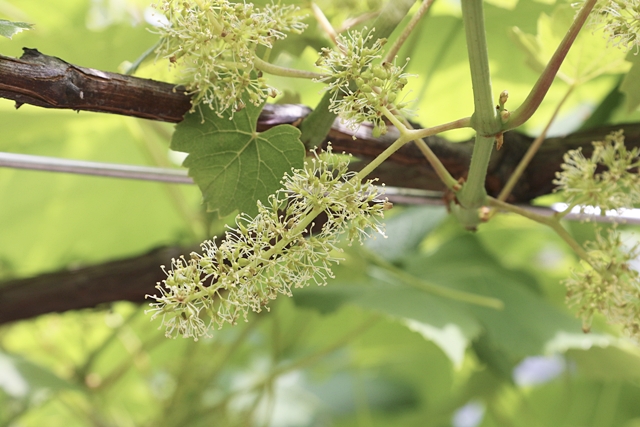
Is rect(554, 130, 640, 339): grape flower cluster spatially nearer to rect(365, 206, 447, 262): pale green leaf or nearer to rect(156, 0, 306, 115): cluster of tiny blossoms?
rect(156, 0, 306, 115): cluster of tiny blossoms

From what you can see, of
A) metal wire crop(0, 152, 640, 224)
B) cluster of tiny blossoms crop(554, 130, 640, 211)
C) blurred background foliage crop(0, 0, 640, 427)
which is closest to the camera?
cluster of tiny blossoms crop(554, 130, 640, 211)

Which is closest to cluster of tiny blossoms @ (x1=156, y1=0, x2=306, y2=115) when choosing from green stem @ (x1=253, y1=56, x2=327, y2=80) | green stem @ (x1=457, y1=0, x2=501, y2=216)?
green stem @ (x1=253, y1=56, x2=327, y2=80)

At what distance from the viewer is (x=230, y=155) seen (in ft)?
1.42

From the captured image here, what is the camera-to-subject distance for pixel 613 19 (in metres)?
0.35

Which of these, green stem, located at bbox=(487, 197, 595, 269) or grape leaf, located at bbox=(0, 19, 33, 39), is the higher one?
grape leaf, located at bbox=(0, 19, 33, 39)

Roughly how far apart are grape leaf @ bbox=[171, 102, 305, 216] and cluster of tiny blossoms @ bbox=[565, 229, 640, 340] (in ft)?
0.71

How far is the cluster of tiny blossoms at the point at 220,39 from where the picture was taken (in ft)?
1.12

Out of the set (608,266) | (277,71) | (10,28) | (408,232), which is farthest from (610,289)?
(408,232)

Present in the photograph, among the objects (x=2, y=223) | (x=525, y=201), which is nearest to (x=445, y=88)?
(x=525, y=201)

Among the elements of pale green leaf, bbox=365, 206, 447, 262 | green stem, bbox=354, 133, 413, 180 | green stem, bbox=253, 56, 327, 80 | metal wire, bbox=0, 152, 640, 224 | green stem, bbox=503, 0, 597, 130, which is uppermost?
green stem, bbox=503, 0, 597, 130

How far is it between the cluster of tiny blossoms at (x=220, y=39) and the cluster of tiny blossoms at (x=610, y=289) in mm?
238

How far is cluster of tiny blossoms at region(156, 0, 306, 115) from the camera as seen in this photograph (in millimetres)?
342

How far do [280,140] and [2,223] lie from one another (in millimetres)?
835

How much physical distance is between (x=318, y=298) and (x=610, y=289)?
49cm
